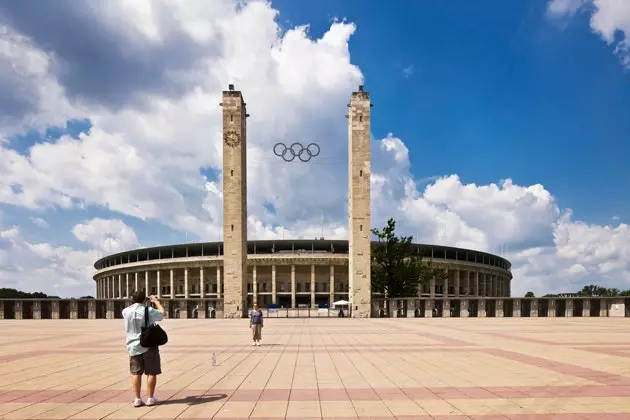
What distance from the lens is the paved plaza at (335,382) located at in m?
10.0

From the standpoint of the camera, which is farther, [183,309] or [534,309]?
[534,309]

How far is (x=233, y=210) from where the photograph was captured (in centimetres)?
5775

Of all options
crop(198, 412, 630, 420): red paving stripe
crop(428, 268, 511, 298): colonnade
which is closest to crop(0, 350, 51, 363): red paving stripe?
crop(198, 412, 630, 420): red paving stripe

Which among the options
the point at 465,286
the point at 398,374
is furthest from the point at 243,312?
the point at 465,286

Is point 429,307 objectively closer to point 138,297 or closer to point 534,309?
point 534,309

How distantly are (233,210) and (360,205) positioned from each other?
13768mm

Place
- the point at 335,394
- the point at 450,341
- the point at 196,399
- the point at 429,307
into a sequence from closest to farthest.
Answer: the point at 196,399 → the point at 335,394 → the point at 450,341 → the point at 429,307

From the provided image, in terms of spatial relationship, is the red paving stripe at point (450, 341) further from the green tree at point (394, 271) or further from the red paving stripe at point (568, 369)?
the green tree at point (394, 271)

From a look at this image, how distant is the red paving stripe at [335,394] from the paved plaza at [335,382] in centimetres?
2

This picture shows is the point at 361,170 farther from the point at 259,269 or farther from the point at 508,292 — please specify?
the point at 508,292

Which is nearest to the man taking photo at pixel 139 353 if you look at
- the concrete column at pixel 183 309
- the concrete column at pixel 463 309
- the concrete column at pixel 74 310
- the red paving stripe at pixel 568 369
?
the red paving stripe at pixel 568 369

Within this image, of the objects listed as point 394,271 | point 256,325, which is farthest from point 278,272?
point 256,325

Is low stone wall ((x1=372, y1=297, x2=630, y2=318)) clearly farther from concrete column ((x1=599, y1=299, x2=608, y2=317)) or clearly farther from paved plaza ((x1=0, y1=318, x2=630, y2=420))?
paved plaza ((x1=0, y1=318, x2=630, y2=420))

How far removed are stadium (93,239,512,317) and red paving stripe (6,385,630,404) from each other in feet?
268
